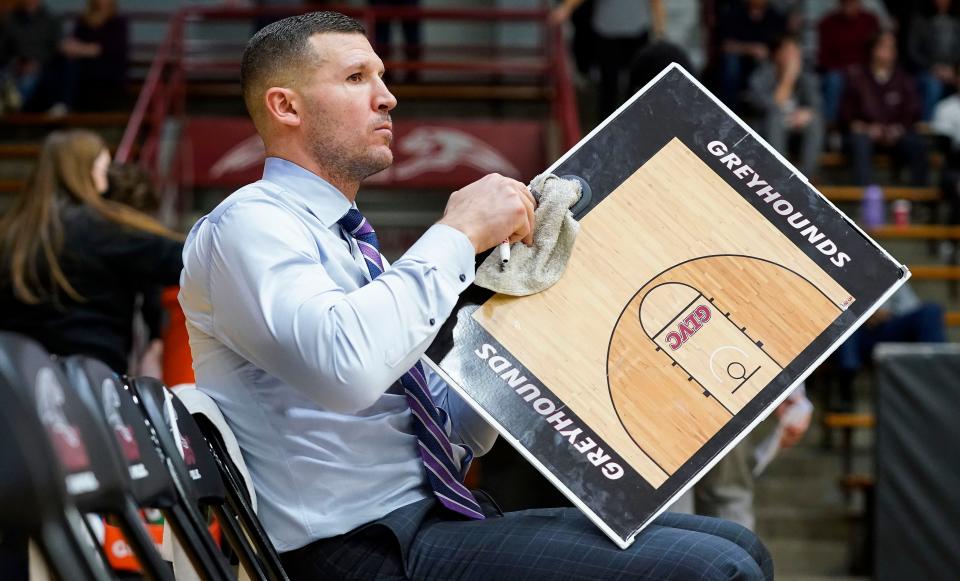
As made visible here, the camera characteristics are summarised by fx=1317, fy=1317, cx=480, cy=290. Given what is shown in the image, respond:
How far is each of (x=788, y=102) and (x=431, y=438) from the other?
8.97 metres

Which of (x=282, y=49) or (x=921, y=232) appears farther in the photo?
(x=921, y=232)

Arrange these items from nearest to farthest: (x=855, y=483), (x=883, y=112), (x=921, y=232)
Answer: (x=855, y=483) → (x=921, y=232) → (x=883, y=112)

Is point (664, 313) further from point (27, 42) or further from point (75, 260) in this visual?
point (27, 42)

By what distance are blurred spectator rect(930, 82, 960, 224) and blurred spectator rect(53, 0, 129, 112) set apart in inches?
267

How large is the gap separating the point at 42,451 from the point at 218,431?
892 millimetres

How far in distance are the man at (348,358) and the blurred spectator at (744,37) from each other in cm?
902

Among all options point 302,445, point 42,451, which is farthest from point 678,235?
point 42,451

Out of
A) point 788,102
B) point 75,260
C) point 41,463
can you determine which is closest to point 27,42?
point 788,102

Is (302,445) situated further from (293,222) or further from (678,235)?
(678,235)

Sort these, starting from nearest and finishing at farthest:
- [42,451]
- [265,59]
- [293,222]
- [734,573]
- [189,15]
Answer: [42,451]
[734,573]
[293,222]
[265,59]
[189,15]

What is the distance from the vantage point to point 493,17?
35.6 feet

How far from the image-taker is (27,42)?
11.5 meters

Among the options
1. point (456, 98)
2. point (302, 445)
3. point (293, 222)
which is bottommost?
point (456, 98)

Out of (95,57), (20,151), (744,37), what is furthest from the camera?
(744,37)
